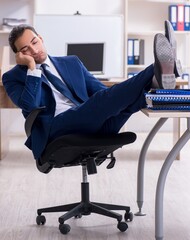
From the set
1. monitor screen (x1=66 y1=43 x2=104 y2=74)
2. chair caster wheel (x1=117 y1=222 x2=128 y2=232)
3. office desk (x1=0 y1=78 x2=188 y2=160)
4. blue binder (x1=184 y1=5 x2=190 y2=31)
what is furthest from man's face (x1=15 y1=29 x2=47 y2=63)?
blue binder (x1=184 y1=5 x2=190 y2=31)

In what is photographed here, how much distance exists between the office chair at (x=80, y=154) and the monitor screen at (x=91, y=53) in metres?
2.30

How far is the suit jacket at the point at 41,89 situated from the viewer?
2.56 meters

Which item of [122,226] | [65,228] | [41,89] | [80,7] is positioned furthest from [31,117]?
[80,7]

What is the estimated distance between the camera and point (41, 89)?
106 inches

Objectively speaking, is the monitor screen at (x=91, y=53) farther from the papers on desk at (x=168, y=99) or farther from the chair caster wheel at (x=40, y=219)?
the papers on desk at (x=168, y=99)

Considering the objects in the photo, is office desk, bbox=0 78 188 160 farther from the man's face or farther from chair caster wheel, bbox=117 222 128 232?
chair caster wheel, bbox=117 222 128 232

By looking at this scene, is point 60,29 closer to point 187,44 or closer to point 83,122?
point 187,44

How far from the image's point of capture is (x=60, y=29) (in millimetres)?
6324

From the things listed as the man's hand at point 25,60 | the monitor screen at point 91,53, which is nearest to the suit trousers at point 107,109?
the man's hand at point 25,60

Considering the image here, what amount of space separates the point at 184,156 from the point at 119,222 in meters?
2.42

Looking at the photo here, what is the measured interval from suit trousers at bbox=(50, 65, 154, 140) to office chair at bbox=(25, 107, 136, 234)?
5 centimetres

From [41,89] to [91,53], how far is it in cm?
232

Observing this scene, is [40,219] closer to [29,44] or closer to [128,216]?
[128,216]

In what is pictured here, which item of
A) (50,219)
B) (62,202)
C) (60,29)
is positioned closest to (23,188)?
(62,202)
